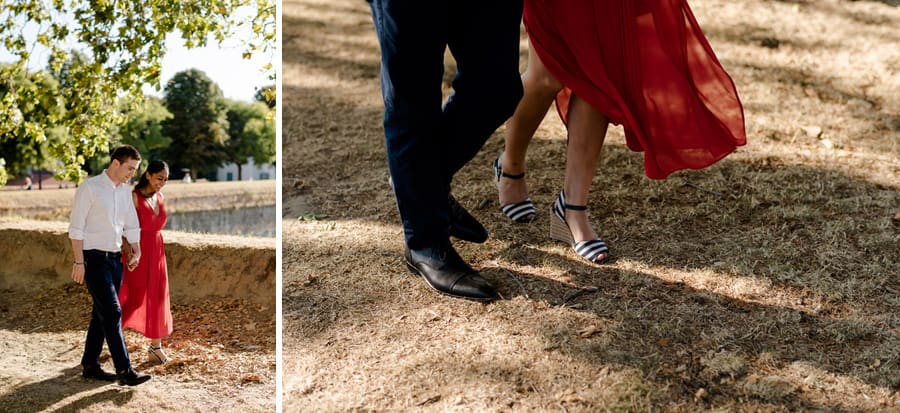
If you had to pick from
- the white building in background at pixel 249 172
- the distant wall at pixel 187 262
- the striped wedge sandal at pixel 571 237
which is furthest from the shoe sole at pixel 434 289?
the distant wall at pixel 187 262

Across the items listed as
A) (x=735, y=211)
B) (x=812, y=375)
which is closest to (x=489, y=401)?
(x=812, y=375)

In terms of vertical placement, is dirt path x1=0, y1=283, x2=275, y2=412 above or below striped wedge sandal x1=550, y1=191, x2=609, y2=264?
below

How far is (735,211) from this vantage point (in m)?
3.10

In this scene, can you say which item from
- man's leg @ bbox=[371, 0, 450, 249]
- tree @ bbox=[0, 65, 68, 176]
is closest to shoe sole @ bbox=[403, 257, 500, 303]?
man's leg @ bbox=[371, 0, 450, 249]

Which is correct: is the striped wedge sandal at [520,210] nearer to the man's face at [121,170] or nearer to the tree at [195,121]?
the tree at [195,121]

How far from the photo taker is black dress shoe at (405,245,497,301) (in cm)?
240

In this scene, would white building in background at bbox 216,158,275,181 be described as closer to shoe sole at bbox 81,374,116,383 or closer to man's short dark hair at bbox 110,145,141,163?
man's short dark hair at bbox 110,145,141,163

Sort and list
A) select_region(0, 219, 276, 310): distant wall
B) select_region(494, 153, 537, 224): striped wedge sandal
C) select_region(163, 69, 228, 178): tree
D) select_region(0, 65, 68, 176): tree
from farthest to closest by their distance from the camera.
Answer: select_region(0, 219, 276, 310): distant wall → select_region(0, 65, 68, 176): tree → select_region(163, 69, 228, 178): tree → select_region(494, 153, 537, 224): striped wedge sandal

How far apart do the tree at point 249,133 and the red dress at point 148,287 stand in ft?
1.36

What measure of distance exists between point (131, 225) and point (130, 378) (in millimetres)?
577

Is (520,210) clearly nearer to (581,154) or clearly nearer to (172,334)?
(581,154)

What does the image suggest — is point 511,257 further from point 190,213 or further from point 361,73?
point 361,73

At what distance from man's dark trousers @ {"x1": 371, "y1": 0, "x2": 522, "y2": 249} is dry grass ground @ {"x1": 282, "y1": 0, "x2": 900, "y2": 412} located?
15.1 inches

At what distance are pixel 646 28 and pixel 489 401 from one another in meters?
1.48
